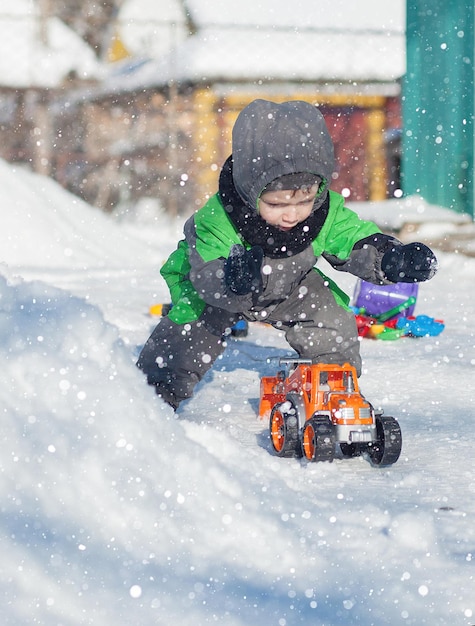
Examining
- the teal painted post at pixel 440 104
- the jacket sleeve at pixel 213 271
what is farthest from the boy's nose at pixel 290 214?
the teal painted post at pixel 440 104

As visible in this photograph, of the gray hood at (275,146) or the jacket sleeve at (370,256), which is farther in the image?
the jacket sleeve at (370,256)

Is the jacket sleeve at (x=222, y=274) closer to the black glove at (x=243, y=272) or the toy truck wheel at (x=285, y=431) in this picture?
the black glove at (x=243, y=272)

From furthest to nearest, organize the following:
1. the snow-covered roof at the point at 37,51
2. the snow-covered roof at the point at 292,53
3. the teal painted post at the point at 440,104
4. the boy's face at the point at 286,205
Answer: the snow-covered roof at the point at 292,53
the snow-covered roof at the point at 37,51
the teal painted post at the point at 440,104
the boy's face at the point at 286,205

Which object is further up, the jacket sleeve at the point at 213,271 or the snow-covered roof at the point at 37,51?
the snow-covered roof at the point at 37,51

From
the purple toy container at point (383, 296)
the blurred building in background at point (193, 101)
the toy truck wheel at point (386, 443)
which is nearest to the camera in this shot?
the toy truck wheel at point (386, 443)

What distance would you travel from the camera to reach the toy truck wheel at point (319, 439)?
2.46 metres

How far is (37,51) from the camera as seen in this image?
11.5 meters

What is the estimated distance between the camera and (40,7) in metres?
14.3

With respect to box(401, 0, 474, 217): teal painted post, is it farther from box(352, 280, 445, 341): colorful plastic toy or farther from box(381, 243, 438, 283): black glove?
box(381, 243, 438, 283): black glove

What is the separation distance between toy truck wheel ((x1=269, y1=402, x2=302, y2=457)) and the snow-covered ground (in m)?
0.04

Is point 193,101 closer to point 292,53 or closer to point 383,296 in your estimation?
point 292,53

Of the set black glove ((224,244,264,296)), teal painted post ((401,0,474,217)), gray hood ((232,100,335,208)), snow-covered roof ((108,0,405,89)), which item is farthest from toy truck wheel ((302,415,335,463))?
snow-covered roof ((108,0,405,89))

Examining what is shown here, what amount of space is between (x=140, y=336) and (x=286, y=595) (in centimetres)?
293

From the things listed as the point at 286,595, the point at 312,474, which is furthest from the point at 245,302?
the point at 286,595
